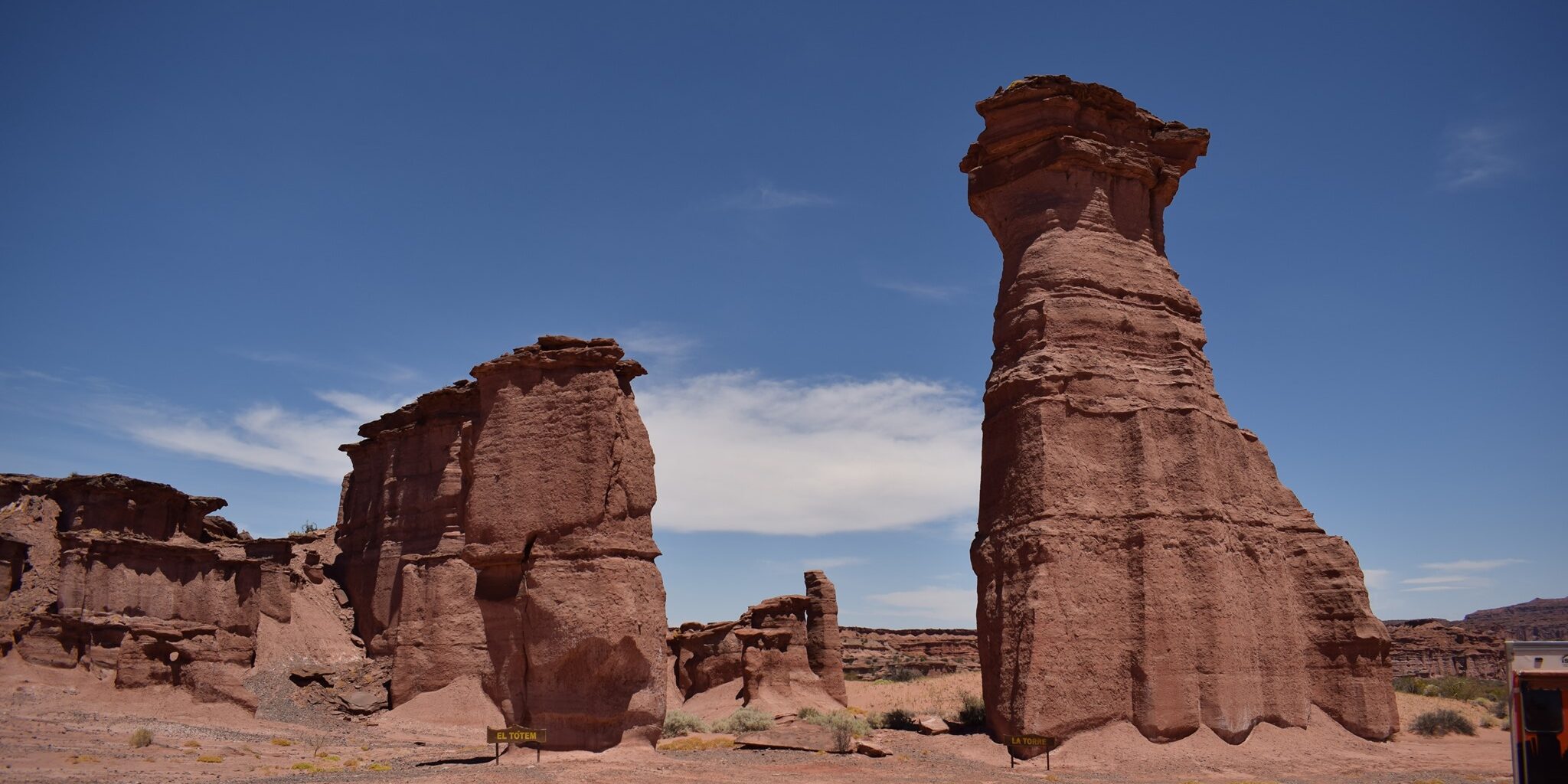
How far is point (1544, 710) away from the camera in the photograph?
9.34 metres

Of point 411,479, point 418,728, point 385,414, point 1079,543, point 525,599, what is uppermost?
point 385,414

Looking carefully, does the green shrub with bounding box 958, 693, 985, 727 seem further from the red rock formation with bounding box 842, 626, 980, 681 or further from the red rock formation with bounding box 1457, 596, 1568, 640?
the red rock formation with bounding box 1457, 596, 1568, 640

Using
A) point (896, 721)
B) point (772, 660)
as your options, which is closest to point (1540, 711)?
point (896, 721)

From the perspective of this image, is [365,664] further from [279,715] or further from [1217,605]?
[1217,605]

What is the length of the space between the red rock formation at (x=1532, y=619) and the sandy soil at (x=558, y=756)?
57.2 m

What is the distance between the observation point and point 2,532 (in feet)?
83.8

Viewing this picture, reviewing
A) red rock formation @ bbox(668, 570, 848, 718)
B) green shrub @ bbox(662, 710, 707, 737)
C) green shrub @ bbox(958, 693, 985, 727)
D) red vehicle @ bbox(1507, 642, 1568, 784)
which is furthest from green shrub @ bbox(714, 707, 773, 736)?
red vehicle @ bbox(1507, 642, 1568, 784)

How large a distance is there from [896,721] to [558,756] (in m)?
9.45

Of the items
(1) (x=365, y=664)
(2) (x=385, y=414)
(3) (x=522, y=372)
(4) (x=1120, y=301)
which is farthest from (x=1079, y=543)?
(2) (x=385, y=414)

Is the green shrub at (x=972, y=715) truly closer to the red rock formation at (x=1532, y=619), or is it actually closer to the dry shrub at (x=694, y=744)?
the dry shrub at (x=694, y=744)

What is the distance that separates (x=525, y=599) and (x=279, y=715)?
13159 mm

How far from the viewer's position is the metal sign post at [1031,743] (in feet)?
54.0

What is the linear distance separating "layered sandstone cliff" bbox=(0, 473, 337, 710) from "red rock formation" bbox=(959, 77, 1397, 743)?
1717cm

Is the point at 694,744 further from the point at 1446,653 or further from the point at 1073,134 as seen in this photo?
the point at 1446,653
